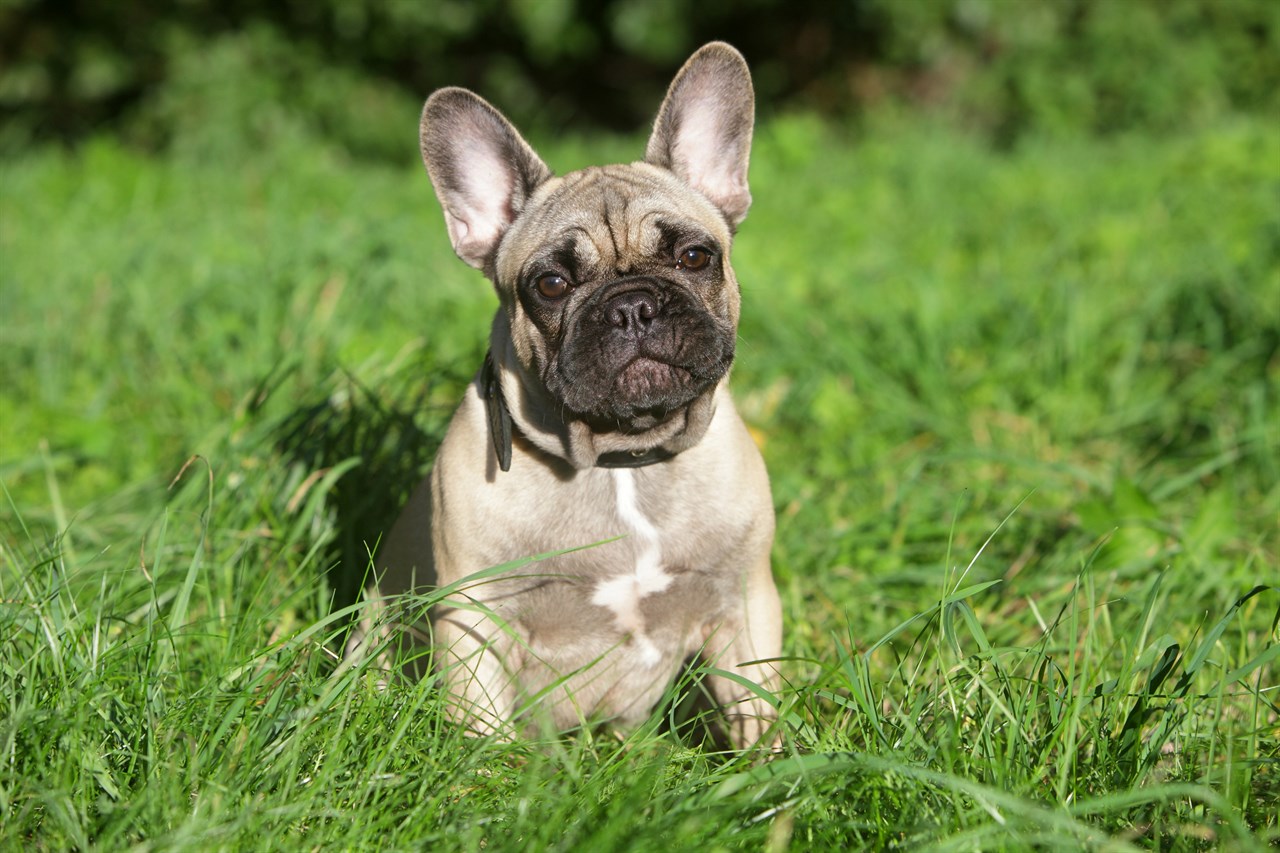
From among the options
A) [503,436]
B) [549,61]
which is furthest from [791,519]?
[549,61]

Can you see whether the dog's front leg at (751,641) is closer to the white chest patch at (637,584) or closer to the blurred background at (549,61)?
the white chest patch at (637,584)

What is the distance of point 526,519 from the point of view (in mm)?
3084

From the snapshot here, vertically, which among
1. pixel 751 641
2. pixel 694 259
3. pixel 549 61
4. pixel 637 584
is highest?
pixel 549 61

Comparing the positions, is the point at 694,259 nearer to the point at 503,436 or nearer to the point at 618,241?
the point at 618,241

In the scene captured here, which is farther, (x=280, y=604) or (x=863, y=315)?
(x=863, y=315)

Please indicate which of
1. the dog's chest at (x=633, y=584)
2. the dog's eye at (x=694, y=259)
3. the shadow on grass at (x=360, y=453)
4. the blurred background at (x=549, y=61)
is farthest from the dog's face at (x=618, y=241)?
the blurred background at (x=549, y=61)

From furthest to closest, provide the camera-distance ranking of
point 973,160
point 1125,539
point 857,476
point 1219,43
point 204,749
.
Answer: point 1219,43 < point 973,160 < point 857,476 < point 1125,539 < point 204,749

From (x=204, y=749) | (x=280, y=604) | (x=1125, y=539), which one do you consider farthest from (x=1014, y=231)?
(x=204, y=749)

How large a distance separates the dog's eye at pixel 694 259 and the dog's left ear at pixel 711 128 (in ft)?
1.30

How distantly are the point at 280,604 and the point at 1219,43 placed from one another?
40.7ft

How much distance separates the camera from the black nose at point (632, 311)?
119 inches

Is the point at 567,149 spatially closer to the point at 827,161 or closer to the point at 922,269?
the point at 827,161

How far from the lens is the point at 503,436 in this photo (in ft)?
9.96

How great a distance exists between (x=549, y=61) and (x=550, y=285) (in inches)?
416
